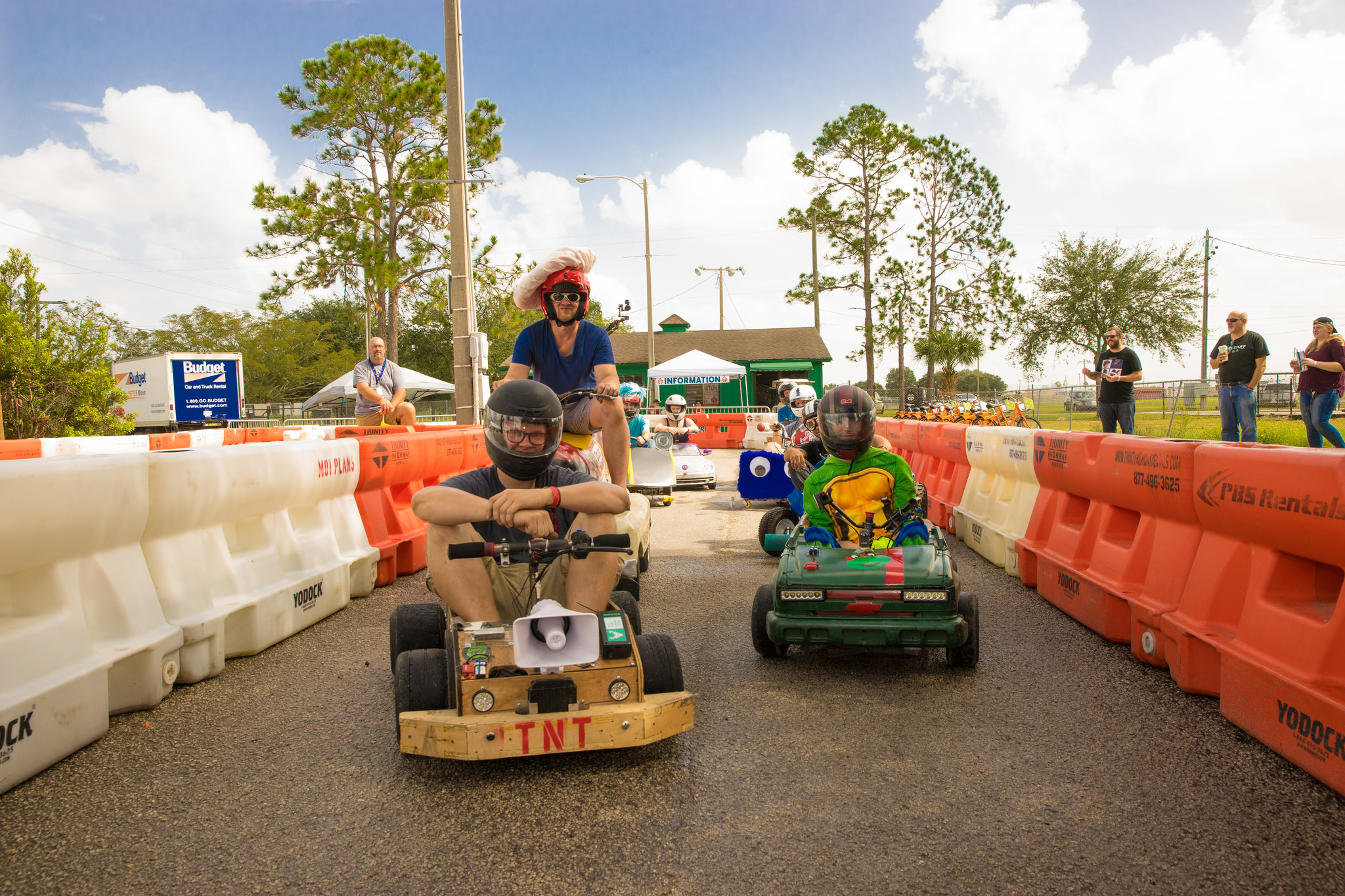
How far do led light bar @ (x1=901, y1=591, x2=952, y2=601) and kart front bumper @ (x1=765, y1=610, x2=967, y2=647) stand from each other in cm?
10

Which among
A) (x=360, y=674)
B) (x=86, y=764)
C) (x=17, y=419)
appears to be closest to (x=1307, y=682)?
(x=360, y=674)

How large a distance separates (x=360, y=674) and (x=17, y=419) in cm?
1248

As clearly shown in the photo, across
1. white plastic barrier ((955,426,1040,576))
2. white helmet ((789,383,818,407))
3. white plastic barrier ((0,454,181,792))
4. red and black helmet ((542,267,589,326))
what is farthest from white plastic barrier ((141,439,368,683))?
white helmet ((789,383,818,407))

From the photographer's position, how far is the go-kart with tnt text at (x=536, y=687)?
9.19 feet

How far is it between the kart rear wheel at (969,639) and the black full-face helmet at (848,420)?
117 centimetres

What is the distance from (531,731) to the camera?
2.80 m

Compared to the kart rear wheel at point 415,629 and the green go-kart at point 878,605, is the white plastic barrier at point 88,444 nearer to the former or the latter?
the kart rear wheel at point 415,629

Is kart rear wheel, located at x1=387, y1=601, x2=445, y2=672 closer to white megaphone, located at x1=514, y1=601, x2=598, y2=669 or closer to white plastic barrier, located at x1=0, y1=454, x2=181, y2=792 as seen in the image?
white megaphone, located at x1=514, y1=601, x2=598, y2=669

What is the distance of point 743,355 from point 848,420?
45808 mm

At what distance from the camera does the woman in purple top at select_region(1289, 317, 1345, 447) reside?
30.4 feet

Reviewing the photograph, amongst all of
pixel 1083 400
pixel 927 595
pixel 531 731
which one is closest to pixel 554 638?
pixel 531 731

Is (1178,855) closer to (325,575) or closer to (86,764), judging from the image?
(86,764)

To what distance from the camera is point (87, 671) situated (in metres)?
3.18

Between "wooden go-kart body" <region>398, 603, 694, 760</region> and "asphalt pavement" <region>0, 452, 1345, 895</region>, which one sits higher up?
"wooden go-kart body" <region>398, 603, 694, 760</region>
